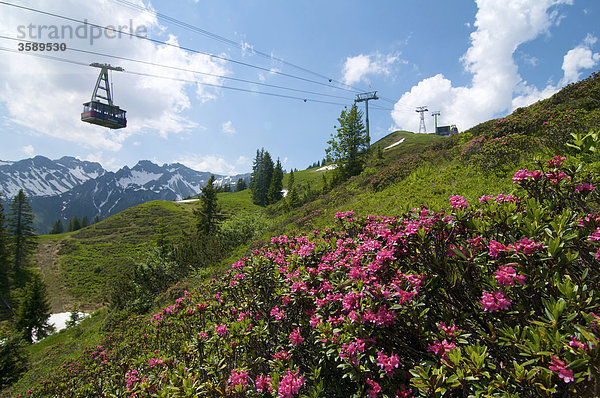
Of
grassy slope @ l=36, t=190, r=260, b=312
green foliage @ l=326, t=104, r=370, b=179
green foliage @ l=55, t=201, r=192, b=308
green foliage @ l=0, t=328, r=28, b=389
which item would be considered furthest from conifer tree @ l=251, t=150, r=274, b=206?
green foliage @ l=0, t=328, r=28, b=389

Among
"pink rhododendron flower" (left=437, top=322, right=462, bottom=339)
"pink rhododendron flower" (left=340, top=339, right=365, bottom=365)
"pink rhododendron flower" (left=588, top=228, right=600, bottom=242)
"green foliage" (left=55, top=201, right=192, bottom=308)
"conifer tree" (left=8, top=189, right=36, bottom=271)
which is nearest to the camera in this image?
"pink rhododendron flower" (left=588, top=228, right=600, bottom=242)

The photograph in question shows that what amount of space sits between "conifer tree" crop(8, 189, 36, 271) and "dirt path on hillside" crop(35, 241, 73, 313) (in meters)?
4.63

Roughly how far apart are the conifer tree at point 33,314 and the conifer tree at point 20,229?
92.6 feet

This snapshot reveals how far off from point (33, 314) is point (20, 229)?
31.6m

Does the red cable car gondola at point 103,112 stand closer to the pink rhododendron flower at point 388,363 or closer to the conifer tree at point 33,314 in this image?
the pink rhododendron flower at point 388,363

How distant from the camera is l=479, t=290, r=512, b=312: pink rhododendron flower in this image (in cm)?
166

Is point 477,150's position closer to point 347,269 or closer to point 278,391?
point 347,269

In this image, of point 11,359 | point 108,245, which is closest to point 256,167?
point 108,245

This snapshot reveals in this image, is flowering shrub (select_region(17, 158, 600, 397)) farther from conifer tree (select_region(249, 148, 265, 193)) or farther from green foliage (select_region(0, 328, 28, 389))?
conifer tree (select_region(249, 148, 265, 193))

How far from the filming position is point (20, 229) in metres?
47.9

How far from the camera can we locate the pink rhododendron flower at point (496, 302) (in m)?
1.66

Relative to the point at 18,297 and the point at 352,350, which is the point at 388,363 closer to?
the point at 352,350

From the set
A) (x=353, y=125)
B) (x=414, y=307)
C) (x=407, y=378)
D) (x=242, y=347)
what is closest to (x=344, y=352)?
(x=407, y=378)

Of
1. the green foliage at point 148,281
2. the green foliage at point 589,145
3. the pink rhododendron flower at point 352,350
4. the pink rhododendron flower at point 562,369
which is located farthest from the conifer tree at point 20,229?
the green foliage at point 589,145
